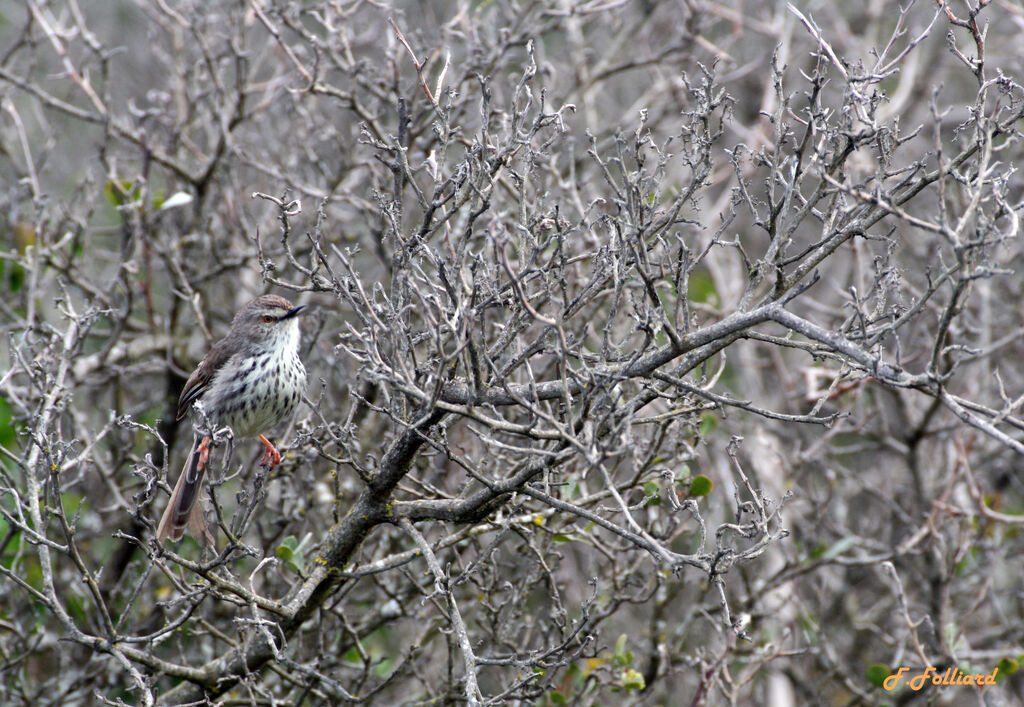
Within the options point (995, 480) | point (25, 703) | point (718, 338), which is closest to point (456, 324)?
point (718, 338)

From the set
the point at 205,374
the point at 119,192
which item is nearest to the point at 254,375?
the point at 205,374

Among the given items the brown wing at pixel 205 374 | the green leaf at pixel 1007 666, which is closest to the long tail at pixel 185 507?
the brown wing at pixel 205 374

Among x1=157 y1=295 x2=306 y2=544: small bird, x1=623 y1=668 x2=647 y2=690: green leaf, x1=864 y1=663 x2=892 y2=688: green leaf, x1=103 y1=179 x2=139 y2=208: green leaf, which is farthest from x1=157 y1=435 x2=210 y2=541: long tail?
x1=864 y1=663 x2=892 y2=688: green leaf

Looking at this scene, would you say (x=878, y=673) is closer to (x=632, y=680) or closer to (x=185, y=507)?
(x=632, y=680)

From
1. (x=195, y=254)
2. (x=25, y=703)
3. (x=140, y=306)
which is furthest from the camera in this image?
(x=195, y=254)

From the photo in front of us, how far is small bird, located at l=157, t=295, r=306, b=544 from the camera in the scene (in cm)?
505

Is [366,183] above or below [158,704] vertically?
above

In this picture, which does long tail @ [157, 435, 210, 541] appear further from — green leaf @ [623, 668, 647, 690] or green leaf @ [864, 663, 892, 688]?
green leaf @ [864, 663, 892, 688]

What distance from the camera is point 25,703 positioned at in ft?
15.4

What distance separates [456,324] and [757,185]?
8.04m

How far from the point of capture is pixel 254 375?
5070 millimetres

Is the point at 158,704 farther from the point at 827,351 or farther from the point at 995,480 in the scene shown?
the point at 995,480

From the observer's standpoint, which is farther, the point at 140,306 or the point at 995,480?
the point at 995,480

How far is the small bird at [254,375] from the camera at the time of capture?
505cm
